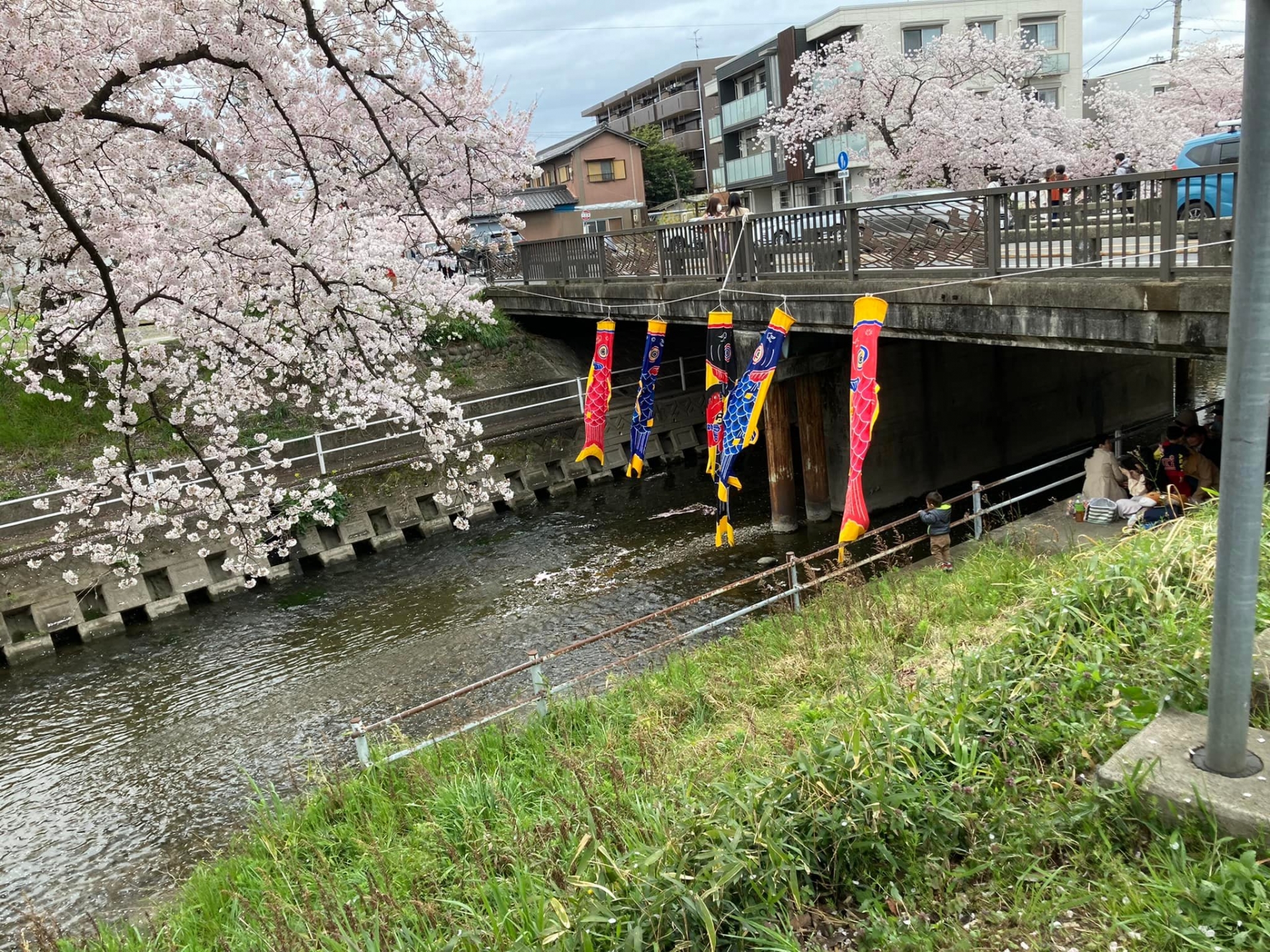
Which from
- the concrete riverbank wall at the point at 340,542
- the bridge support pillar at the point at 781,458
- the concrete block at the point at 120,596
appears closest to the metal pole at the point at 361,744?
the concrete riverbank wall at the point at 340,542

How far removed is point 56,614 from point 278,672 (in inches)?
203

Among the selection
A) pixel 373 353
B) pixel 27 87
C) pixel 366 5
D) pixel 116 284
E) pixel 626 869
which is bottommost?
pixel 626 869

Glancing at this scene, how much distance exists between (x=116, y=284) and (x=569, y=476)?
12.6 meters

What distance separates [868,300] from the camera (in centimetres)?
1141

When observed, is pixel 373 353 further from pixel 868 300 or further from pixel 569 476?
Result: pixel 868 300

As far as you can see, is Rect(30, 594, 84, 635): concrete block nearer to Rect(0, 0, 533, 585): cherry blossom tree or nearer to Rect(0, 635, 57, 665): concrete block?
Rect(0, 635, 57, 665): concrete block

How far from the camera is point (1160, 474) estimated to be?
1133 centimetres

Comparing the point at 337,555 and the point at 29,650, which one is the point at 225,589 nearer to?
the point at 337,555

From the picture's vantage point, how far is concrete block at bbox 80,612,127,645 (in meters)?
15.1

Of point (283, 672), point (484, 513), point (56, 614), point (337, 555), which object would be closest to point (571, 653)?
point (283, 672)

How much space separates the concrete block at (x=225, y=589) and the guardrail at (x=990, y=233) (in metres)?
10.3

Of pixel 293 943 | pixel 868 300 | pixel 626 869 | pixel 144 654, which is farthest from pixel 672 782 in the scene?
pixel 144 654

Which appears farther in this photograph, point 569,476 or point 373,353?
point 569,476

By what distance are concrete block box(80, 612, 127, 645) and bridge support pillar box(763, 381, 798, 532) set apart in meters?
11.9
